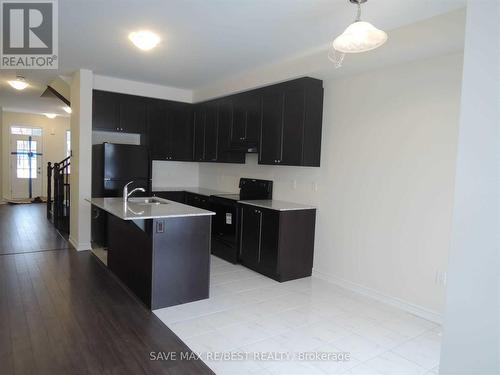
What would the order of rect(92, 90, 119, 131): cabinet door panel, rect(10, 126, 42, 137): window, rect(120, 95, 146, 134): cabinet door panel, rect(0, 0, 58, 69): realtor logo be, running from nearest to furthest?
rect(0, 0, 58, 69): realtor logo < rect(92, 90, 119, 131): cabinet door panel < rect(120, 95, 146, 134): cabinet door panel < rect(10, 126, 42, 137): window

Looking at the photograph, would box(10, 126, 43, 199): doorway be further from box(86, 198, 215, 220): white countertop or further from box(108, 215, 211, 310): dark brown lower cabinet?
box(108, 215, 211, 310): dark brown lower cabinet

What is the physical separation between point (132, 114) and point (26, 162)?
6744 mm

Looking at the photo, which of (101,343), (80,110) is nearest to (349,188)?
(101,343)

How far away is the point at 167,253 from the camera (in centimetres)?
325

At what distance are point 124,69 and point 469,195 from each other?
4897mm

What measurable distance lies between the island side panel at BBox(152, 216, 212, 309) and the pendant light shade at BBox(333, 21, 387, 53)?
2.00 metres

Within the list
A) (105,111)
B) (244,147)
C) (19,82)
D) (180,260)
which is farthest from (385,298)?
(19,82)

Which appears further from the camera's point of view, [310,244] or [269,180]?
[269,180]

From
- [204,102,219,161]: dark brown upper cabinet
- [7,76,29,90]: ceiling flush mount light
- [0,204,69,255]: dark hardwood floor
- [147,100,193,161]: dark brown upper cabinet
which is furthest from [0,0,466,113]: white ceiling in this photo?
[0,204,69,255]: dark hardwood floor

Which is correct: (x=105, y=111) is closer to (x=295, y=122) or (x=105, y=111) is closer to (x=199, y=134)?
(x=199, y=134)

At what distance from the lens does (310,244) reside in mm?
4320

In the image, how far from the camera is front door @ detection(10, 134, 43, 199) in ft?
33.3

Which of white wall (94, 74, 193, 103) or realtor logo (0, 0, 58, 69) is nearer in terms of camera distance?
realtor logo (0, 0, 58, 69)

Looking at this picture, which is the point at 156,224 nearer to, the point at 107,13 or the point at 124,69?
the point at 107,13
